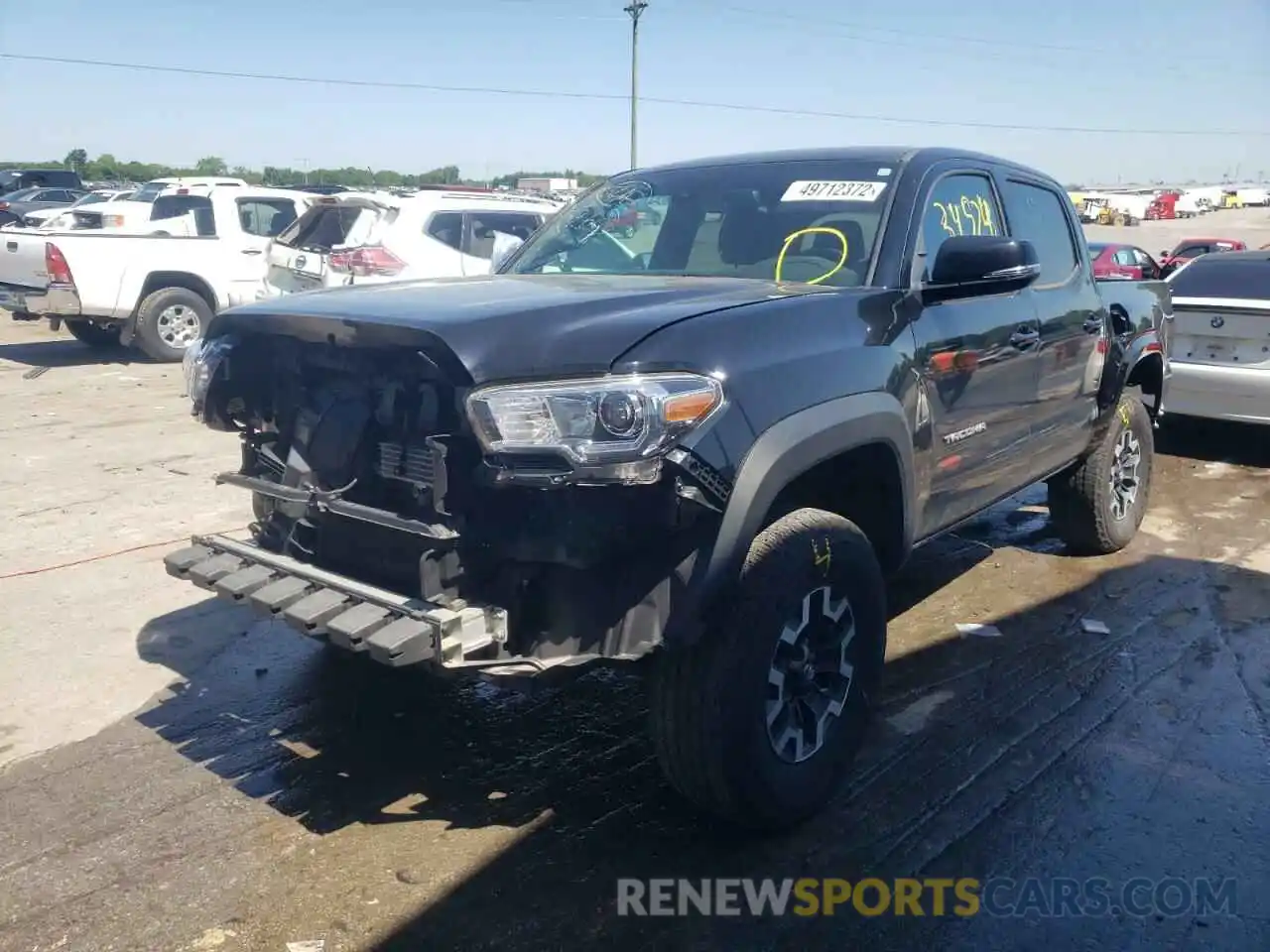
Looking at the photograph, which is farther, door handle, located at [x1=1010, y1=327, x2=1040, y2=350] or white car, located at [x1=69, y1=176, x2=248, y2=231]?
white car, located at [x1=69, y1=176, x2=248, y2=231]

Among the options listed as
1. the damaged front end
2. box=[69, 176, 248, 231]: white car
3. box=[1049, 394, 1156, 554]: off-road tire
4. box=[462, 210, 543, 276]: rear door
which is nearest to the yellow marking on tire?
the damaged front end

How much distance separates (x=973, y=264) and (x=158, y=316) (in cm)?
1131

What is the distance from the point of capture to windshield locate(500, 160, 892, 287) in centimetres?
386

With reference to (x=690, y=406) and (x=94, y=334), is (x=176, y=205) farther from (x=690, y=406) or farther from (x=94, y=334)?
(x=690, y=406)

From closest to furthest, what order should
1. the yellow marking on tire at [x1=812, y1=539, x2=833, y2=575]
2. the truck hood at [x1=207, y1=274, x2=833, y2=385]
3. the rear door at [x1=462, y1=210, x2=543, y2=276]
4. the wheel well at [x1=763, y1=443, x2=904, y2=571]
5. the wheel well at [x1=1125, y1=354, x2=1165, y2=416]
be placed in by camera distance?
1. the truck hood at [x1=207, y1=274, x2=833, y2=385]
2. the yellow marking on tire at [x1=812, y1=539, x2=833, y2=575]
3. the wheel well at [x1=763, y1=443, x2=904, y2=571]
4. the wheel well at [x1=1125, y1=354, x2=1165, y2=416]
5. the rear door at [x1=462, y1=210, x2=543, y2=276]

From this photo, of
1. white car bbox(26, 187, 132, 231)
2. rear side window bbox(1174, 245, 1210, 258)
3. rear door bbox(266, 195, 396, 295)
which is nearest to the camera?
rear door bbox(266, 195, 396, 295)

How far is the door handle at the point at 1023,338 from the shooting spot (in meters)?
4.30

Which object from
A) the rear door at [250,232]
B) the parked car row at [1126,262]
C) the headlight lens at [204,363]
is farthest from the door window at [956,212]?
the parked car row at [1126,262]

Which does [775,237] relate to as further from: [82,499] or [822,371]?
Answer: [82,499]

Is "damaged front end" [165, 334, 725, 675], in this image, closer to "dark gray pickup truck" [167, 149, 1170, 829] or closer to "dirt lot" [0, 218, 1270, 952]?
"dark gray pickup truck" [167, 149, 1170, 829]

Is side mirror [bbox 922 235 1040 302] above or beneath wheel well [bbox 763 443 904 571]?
above

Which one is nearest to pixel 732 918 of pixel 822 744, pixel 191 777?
pixel 822 744

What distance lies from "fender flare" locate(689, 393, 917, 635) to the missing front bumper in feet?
1.47

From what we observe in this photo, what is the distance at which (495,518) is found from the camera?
276 centimetres
